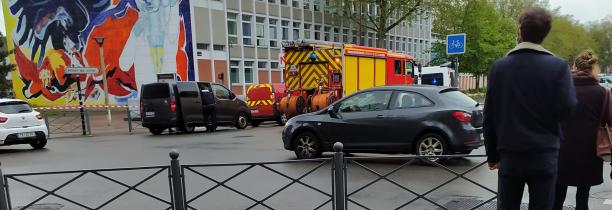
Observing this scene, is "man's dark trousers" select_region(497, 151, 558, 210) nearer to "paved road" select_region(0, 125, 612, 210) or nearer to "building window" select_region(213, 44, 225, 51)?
"paved road" select_region(0, 125, 612, 210)

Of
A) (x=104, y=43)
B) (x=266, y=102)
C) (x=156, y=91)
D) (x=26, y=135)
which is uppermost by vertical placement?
(x=104, y=43)

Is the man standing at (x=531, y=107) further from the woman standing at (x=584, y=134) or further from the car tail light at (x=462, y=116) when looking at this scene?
the car tail light at (x=462, y=116)

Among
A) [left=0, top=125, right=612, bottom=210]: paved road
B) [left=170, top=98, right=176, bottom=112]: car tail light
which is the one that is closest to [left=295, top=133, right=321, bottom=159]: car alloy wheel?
[left=0, top=125, right=612, bottom=210]: paved road

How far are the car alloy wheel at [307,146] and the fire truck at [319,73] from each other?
23.3ft

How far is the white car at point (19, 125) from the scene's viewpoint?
12336 mm

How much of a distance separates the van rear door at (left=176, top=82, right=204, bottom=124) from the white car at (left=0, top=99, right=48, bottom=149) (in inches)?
177

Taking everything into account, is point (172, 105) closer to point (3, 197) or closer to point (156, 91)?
point (156, 91)

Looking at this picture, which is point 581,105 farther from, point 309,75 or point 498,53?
point 498,53

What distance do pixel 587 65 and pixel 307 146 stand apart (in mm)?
6239

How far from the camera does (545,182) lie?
3.02 m

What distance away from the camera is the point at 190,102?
16719 millimetres

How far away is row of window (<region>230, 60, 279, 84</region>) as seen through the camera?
36.8m

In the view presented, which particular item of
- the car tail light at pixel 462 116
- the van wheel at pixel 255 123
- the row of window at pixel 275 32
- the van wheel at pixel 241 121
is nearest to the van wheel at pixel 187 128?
the van wheel at pixel 241 121

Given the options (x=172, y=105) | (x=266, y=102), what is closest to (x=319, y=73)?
(x=266, y=102)
